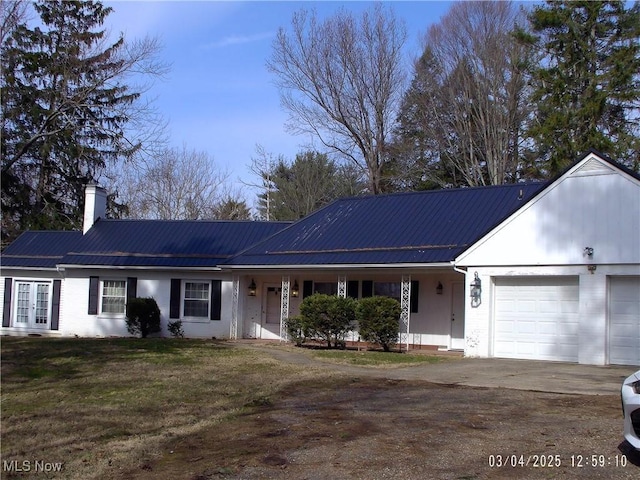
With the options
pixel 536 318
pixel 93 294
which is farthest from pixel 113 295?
pixel 536 318

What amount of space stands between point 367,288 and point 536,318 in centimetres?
667

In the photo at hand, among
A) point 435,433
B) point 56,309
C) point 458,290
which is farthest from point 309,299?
point 435,433

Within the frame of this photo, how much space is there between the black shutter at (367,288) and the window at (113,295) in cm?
922

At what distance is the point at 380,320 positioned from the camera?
20.3m

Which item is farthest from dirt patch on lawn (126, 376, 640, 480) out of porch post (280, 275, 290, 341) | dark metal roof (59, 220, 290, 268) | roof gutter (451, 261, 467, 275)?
dark metal roof (59, 220, 290, 268)

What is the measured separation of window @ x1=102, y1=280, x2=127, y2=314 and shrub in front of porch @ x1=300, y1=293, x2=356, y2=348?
855 cm

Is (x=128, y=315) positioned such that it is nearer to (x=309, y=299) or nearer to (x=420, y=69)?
(x=309, y=299)

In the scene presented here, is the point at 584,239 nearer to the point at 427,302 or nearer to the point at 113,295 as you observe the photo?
the point at 427,302

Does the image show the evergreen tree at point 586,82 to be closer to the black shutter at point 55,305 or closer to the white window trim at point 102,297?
the white window trim at point 102,297

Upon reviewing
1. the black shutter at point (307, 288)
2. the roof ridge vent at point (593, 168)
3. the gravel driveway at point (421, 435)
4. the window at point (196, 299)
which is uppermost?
the roof ridge vent at point (593, 168)

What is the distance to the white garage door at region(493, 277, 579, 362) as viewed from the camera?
17453mm

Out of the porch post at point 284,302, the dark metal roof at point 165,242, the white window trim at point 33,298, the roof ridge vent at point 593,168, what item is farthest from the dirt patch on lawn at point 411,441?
the white window trim at point 33,298

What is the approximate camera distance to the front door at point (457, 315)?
2172cm

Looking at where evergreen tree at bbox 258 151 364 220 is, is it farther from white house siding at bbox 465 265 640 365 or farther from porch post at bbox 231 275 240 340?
white house siding at bbox 465 265 640 365
